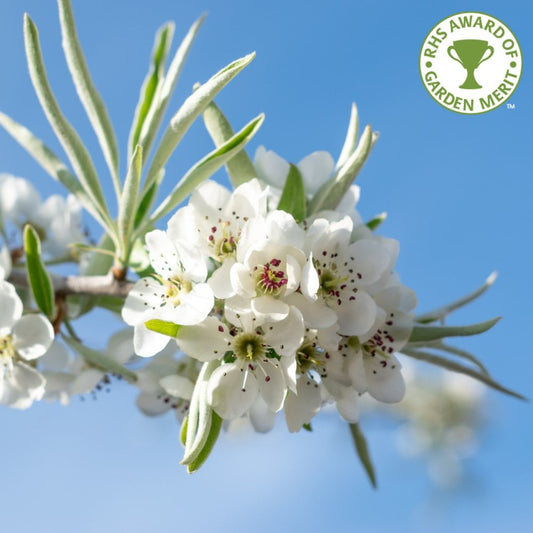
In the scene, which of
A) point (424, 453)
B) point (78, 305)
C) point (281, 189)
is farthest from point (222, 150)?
point (424, 453)

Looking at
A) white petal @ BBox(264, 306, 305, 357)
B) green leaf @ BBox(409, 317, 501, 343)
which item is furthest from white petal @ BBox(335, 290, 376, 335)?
green leaf @ BBox(409, 317, 501, 343)

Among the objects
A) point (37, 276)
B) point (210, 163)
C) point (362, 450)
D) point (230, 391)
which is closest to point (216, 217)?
point (210, 163)

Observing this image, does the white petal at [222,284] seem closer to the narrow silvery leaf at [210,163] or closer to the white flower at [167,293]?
the white flower at [167,293]

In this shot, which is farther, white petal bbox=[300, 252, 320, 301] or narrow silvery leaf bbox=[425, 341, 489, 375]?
narrow silvery leaf bbox=[425, 341, 489, 375]

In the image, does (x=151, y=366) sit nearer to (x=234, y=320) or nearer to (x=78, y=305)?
(x=78, y=305)

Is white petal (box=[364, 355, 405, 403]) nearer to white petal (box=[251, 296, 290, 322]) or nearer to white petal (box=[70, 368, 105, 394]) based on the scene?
white petal (box=[251, 296, 290, 322])

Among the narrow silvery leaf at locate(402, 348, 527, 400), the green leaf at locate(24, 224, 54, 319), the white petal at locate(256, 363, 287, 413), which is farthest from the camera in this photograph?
the narrow silvery leaf at locate(402, 348, 527, 400)

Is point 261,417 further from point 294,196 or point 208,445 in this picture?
point 294,196
